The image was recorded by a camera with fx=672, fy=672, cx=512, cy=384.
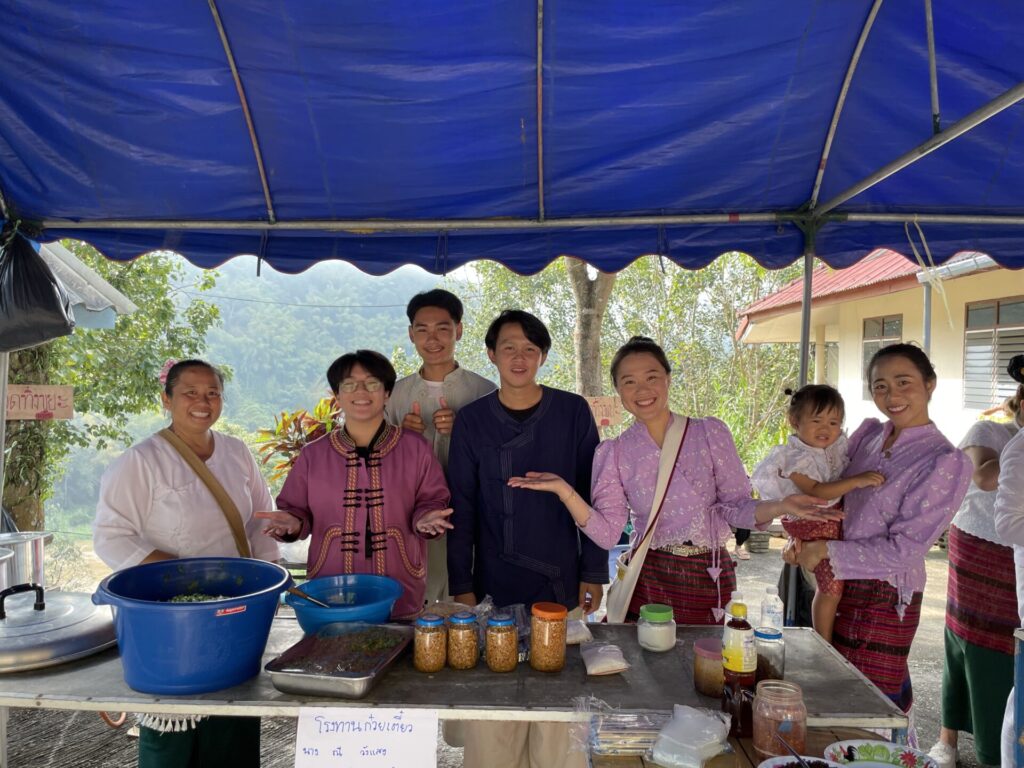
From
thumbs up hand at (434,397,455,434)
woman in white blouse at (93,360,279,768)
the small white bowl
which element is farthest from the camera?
thumbs up hand at (434,397,455,434)

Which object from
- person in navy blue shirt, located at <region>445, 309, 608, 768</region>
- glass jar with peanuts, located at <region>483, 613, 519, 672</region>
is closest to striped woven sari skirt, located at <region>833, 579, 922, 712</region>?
person in navy blue shirt, located at <region>445, 309, 608, 768</region>

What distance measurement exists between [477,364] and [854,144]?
47.7 ft

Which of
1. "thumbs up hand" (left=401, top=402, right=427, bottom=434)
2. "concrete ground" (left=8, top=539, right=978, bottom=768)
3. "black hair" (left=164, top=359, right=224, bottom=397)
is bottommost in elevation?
"concrete ground" (left=8, top=539, right=978, bottom=768)

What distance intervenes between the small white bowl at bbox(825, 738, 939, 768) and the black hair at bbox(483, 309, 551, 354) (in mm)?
1579

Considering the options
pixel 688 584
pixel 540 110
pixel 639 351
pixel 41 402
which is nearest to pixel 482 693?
pixel 688 584

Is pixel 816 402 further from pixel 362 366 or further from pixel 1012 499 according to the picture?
pixel 362 366

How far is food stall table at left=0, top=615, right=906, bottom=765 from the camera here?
156cm

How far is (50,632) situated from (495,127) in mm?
2376

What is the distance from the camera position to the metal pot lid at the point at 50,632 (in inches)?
66.3

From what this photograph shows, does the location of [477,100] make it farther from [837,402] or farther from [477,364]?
[477,364]

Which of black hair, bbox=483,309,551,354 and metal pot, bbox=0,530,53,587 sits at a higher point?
black hair, bbox=483,309,551,354

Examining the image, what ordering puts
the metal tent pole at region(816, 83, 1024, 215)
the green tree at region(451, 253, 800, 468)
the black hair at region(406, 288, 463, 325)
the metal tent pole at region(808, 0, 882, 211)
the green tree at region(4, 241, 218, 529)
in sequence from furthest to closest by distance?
1. the green tree at region(451, 253, 800, 468)
2. the green tree at region(4, 241, 218, 529)
3. the black hair at region(406, 288, 463, 325)
4. the metal tent pole at region(808, 0, 882, 211)
5. the metal tent pole at region(816, 83, 1024, 215)

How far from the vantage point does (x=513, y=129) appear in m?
2.91

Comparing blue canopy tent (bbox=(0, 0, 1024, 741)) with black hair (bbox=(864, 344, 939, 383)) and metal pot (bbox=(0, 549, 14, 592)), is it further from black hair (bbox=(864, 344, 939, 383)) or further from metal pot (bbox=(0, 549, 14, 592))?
metal pot (bbox=(0, 549, 14, 592))
